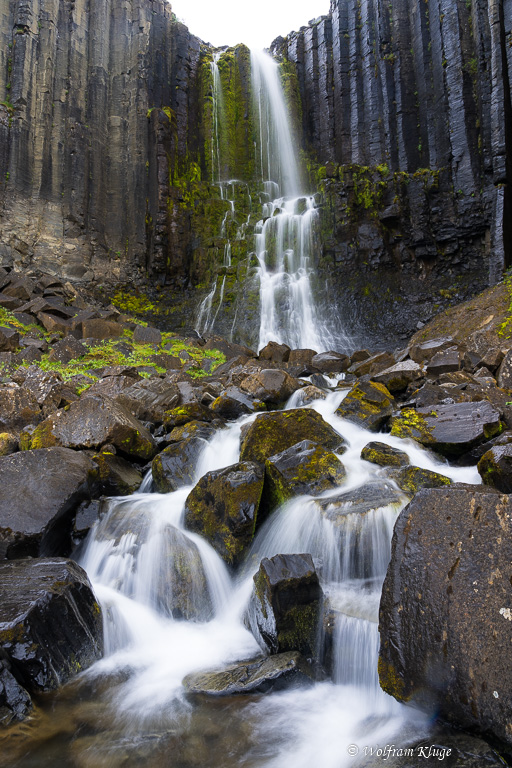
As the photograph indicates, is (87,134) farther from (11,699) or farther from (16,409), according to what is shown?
(11,699)

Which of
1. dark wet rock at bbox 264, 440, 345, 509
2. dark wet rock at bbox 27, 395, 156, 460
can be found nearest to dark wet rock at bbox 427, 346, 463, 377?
dark wet rock at bbox 264, 440, 345, 509

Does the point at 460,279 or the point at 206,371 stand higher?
the point at 460,279

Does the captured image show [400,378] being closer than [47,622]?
No

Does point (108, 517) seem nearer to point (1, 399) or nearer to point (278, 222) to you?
point (1, 399)

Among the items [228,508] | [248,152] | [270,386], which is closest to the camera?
[228,508]

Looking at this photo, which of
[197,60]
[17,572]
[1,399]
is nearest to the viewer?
[17,572]

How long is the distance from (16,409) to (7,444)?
131 centimetres

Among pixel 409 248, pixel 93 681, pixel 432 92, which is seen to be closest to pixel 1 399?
pixel 93 681

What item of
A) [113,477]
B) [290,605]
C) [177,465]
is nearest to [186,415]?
[177,465]

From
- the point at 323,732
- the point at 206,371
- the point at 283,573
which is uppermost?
the point at 206,371

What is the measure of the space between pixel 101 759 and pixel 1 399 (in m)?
6.93

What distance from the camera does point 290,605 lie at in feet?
12.7

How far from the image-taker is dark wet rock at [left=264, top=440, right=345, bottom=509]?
18.3 feet

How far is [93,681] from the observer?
3752mm
